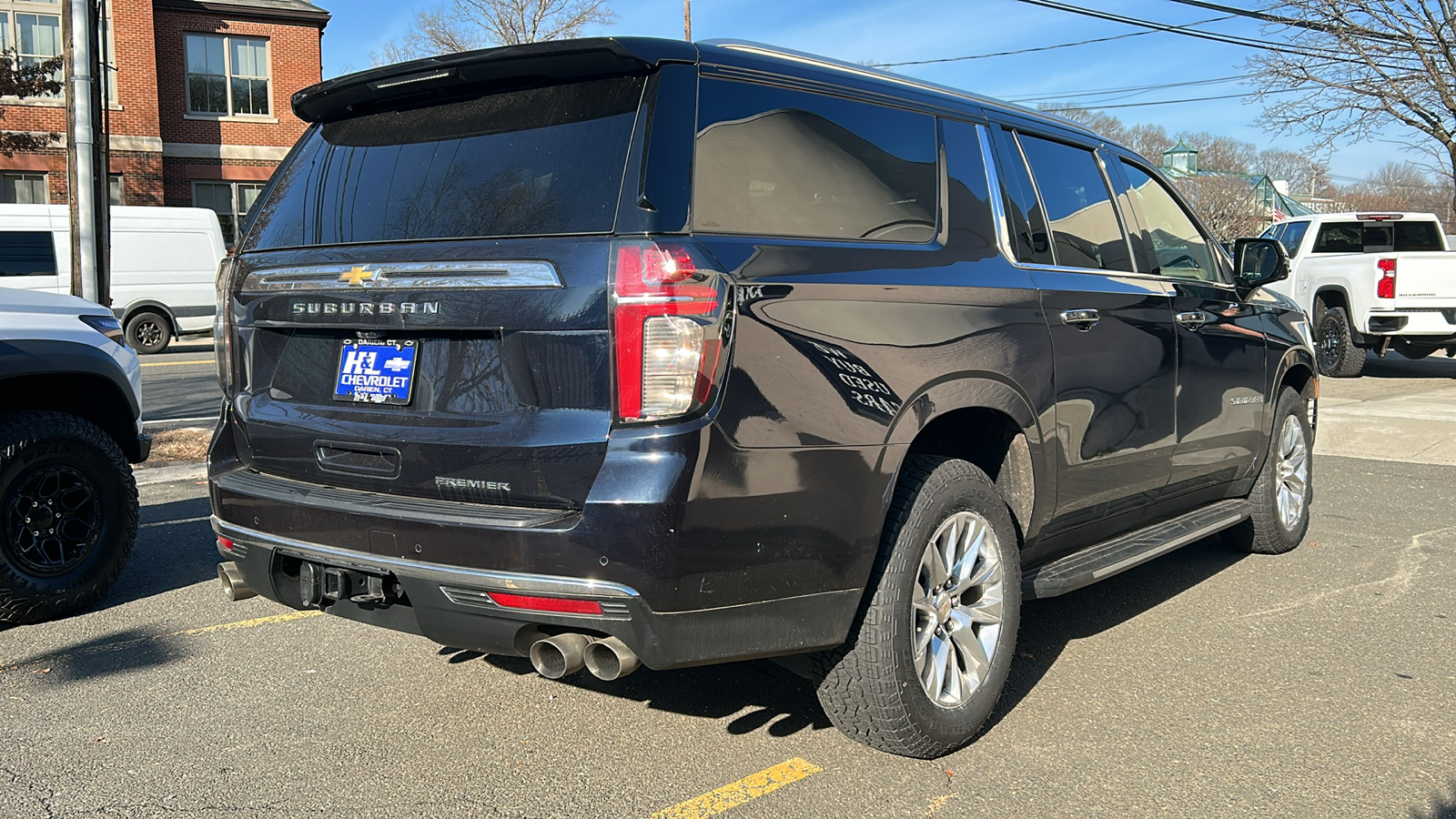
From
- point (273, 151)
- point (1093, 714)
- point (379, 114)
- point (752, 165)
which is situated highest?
point (273, 151)

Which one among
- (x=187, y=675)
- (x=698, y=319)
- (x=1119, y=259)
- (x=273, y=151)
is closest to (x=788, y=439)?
(x=698, y=319)

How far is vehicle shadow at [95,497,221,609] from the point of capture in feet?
17.0

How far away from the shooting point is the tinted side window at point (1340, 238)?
15570mm

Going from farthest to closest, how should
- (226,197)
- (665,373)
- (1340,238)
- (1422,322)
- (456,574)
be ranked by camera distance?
(226,197), (1340,238), (1422,322), (456,574), (665,373)

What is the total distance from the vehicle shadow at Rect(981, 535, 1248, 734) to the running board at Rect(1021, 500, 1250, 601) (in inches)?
12.9

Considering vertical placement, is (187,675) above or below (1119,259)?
below

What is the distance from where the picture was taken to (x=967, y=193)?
12.1ft

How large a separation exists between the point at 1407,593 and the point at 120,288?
715 inches

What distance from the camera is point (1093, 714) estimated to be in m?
3.74

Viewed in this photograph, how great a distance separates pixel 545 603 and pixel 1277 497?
13.9ft

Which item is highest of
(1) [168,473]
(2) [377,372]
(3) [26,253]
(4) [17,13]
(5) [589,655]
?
(4) [17,13]

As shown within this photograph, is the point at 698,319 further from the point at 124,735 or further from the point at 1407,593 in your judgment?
the point at 1407,593

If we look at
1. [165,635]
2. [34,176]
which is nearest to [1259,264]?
[165,635]

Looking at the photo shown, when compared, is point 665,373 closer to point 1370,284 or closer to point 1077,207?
point 1077,207
